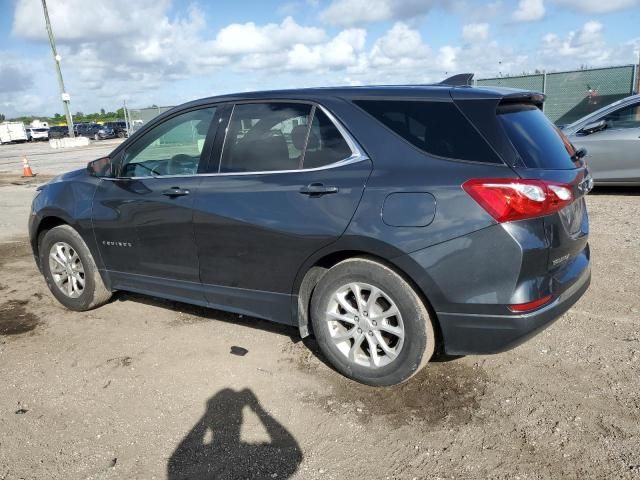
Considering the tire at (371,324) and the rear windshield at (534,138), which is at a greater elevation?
the rear windshield at (534,138)

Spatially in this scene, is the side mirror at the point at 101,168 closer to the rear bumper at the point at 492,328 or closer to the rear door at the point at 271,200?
the rear door at the point at 271,200

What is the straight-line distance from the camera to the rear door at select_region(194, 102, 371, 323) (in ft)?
10.6

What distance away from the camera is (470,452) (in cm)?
268

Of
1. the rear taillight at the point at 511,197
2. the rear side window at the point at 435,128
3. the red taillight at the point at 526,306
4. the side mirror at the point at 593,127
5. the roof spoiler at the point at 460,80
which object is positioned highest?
the roof spoiler at the point at 460,80

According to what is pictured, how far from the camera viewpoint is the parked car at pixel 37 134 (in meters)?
51.8

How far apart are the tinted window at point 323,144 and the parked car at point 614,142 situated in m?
6.49

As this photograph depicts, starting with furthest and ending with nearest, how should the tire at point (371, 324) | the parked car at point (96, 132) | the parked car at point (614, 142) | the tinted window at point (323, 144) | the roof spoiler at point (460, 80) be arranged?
1. the parked car at point (96, 132)
2. the parked car at point (614, 142)
3. the roof spoiler at point (460, 80)
4. the tinted window at point (323, 144)
5. the tire at point (371, 324)

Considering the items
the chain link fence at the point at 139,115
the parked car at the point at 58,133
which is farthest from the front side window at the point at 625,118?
the parked car at the point at 58,133

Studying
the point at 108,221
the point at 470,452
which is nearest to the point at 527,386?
the point at 470,452

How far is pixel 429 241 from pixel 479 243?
0.26m

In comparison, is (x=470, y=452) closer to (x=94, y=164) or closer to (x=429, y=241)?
(x=429, y=241)

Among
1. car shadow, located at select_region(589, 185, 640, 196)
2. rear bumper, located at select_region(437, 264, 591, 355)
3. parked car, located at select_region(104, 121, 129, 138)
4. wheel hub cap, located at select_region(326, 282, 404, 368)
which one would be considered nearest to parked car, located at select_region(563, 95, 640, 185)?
A: car shadow, located at select_region(589, 185, 640, 196)

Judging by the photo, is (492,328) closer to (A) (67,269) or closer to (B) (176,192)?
(B) (176,192)

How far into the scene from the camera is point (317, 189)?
10.7 ft
